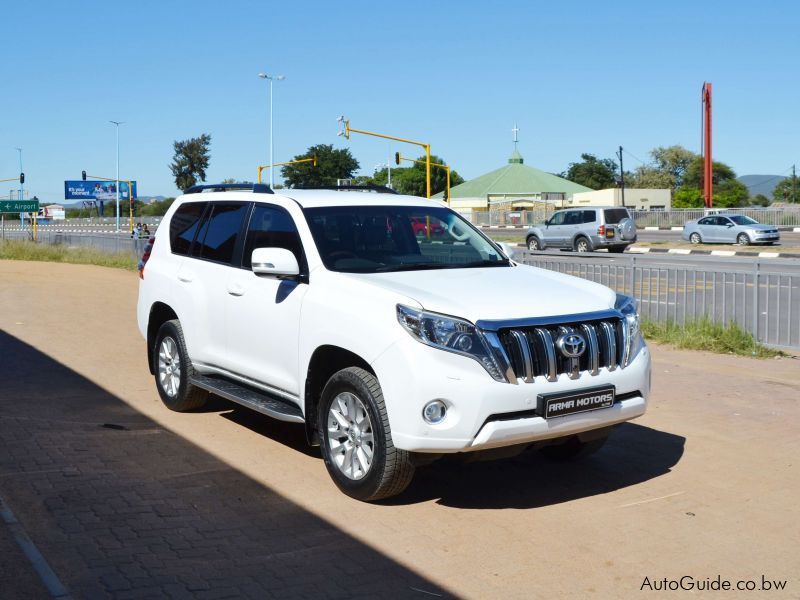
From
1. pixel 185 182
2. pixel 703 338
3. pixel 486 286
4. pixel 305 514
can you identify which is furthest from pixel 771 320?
pixel 185 182

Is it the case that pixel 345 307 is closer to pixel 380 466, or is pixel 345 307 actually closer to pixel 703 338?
pixel 380 466

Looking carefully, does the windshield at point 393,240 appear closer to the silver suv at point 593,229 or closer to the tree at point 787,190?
the silver suv at point 593,229

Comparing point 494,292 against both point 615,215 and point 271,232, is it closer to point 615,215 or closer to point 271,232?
point 271,232

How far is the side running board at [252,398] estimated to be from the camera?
20.5 ft

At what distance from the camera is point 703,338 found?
38.2 ft

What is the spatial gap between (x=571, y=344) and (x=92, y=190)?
117 meters

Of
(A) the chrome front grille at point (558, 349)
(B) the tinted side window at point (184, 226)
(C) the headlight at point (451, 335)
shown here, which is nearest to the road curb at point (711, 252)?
(B) the tinted side window at point (184, 226)

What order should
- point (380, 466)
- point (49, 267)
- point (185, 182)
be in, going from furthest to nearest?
point (185, 182) → point (49, 267) → point (380, 466)

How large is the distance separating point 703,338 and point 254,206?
6.70 meters

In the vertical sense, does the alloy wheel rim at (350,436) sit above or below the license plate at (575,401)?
below

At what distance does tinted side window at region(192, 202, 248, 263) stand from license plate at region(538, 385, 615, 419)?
298 cm

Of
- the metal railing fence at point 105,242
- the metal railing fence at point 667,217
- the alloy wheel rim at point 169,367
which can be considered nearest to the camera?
the alloy wheel rim at point 169,367

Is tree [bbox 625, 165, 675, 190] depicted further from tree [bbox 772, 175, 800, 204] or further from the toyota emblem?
the toyota emblem

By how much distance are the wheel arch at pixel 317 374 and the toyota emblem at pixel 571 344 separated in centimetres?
130
